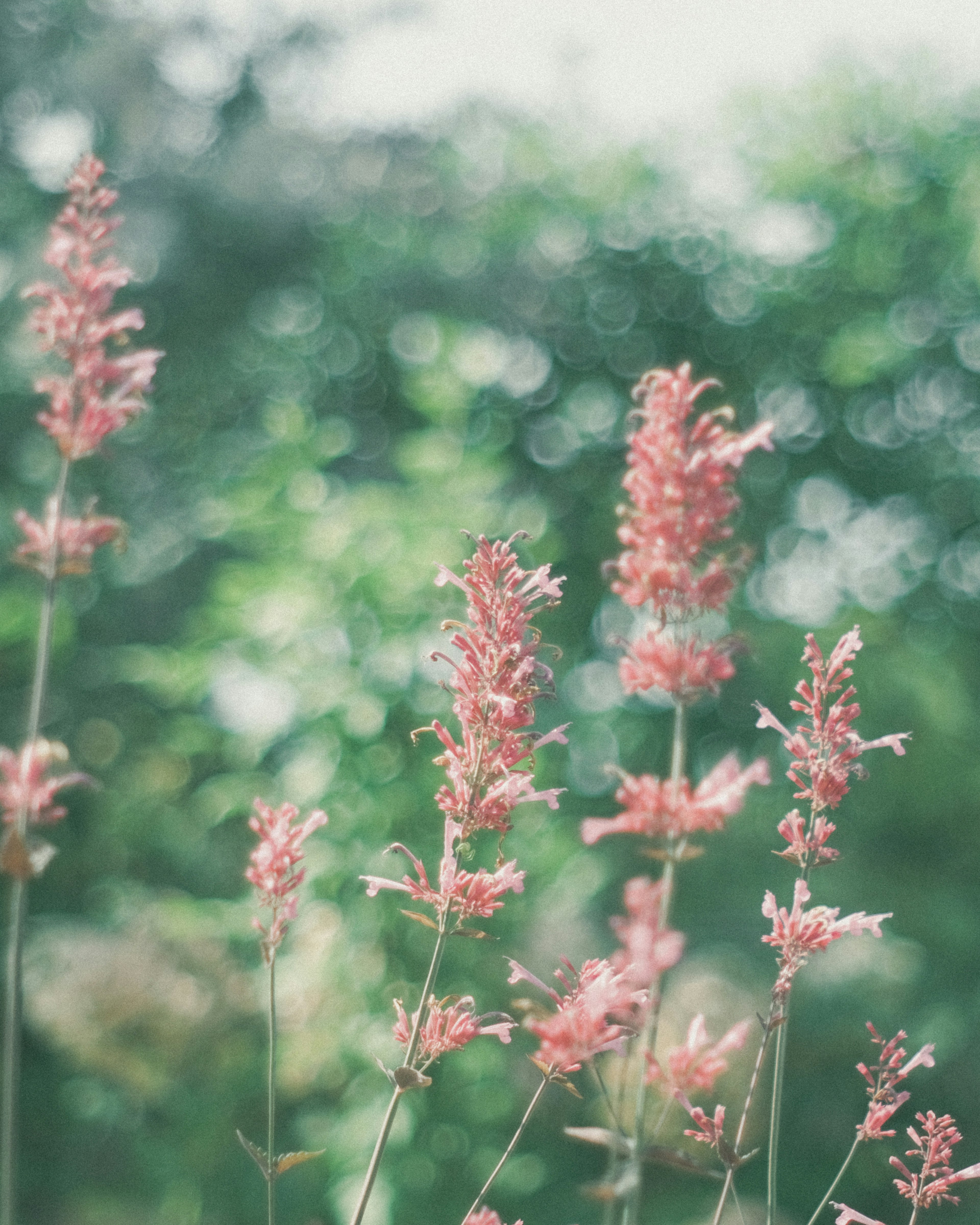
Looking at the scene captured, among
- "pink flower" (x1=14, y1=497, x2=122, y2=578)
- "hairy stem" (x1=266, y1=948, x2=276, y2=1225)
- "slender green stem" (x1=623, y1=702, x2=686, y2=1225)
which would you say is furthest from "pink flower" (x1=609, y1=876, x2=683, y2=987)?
"pink flower" (x1=14, y1=497, x2=122, y2=578)

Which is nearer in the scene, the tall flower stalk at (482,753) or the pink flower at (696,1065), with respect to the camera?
the pink flower at (696,1065)

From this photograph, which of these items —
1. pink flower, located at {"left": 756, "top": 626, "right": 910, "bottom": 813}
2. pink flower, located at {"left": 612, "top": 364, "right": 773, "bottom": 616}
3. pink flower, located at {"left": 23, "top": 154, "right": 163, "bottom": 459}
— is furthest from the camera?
pink flower, located at {"left": 23, "top": 154, "right": 163, "bottom": 459}

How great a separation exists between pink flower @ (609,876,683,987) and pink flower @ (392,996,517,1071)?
22cm

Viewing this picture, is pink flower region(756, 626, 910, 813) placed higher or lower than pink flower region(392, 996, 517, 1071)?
higher

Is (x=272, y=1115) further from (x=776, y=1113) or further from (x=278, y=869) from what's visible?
(x=776, y=1113)

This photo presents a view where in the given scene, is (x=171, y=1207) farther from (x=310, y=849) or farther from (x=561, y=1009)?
(x=561, y=1009)

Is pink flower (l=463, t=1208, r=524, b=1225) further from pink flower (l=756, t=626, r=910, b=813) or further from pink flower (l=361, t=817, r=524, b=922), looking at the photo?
pink flower (l=756, t=626, r=910, b=813)

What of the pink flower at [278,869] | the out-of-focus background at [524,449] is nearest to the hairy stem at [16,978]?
the pink flower at [278,869]

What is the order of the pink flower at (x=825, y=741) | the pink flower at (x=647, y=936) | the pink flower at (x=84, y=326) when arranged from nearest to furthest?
1. the pink flower at (x=647, y=936)
2. the pink flower at (x=825, y=741)
3. the pink flower at (x=84, y=326)

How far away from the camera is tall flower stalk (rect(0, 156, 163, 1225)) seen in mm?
756

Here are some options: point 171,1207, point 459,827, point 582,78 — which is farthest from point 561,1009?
point 582,78

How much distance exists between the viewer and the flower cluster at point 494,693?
0.72 m

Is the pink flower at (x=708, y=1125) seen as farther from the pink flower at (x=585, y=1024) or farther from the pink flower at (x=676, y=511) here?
the pink flower at (x=676, y=511)

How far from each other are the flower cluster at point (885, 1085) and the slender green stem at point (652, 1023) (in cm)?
27
